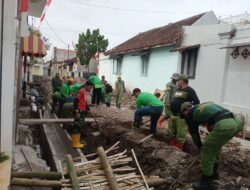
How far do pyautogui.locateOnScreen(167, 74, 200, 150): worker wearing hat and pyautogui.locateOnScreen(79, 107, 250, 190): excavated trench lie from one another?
0.36m

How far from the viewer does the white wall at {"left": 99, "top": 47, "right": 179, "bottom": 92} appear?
16.7 metres

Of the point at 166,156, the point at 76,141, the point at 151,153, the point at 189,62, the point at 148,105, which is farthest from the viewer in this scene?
the point at 189,62

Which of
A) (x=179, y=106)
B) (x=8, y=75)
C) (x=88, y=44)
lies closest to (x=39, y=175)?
(x=8, y=75)

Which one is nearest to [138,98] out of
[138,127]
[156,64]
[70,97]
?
[138,127]

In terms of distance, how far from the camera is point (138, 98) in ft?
27.7

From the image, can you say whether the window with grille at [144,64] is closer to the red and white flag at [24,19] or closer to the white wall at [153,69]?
the white wall at [153,69]

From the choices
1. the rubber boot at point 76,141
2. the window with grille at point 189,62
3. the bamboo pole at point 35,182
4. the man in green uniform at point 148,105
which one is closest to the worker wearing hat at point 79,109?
the rubber boot at point 76,141

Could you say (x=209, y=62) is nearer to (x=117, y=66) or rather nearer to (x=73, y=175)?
(x=73, y=175)

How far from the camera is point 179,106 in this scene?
271 inches

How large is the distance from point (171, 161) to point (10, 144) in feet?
10.1

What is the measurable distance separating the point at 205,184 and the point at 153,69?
14065mm

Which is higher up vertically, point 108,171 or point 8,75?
point 8,75

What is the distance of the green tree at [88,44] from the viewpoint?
44812 millimetres

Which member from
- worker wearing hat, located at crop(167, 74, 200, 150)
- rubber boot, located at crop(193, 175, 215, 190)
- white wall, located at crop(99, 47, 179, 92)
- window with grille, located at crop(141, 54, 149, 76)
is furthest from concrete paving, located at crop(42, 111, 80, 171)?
window with grille, located at crop(141, 54, 149, 76)
